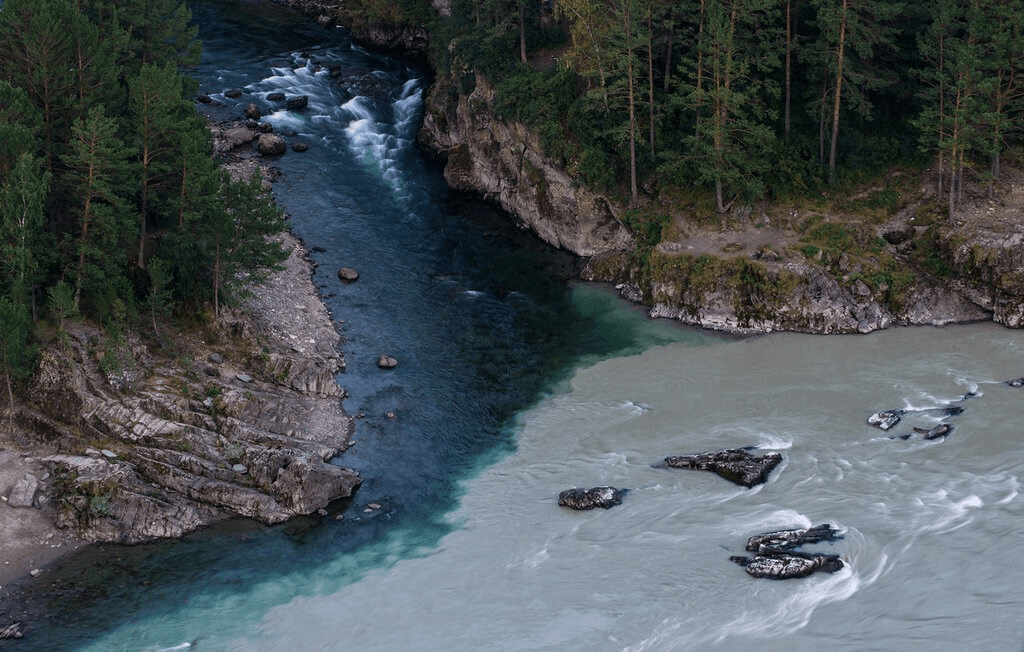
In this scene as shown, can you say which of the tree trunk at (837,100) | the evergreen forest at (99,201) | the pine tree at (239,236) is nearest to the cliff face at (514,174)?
the tree trunk at (837,100)

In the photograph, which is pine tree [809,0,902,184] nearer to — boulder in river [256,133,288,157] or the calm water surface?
the calm water surface

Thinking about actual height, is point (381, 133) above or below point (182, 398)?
above

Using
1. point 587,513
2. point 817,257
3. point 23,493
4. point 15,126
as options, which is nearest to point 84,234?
point 15,126

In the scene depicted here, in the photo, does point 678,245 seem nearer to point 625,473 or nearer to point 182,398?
point 625,473

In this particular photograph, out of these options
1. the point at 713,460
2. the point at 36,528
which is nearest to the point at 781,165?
the point at 713,460

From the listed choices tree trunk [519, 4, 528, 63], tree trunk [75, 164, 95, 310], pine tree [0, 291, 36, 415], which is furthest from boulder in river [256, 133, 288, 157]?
pine tree [0, 291, 36, 415]

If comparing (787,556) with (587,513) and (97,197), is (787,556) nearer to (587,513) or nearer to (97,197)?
(587,513)
